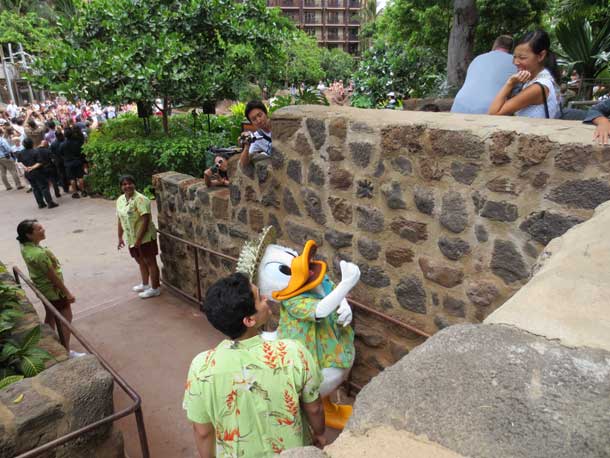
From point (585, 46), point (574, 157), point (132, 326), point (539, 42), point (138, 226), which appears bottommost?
point (132, 326)

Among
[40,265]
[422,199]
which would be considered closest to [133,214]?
[40,265]

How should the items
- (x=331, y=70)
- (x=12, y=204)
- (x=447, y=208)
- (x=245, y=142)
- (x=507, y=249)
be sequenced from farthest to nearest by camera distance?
(x=331, y=70) → (x=12, y=204) → (x=245, y=142) → (x=447, y=208) → (x=507, y=249)

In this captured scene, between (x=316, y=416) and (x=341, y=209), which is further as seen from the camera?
(x=341, y=209)

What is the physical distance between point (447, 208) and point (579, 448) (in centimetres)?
201

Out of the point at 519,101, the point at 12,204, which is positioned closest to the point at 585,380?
the point at 519,101

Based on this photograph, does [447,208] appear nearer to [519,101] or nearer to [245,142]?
[519,101]

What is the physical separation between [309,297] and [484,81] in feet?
6.57

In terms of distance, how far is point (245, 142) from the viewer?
4.15 meters

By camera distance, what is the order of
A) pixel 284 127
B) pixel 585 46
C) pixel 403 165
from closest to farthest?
pixel 403 165 → pixel 284 127 → pixel 585 46

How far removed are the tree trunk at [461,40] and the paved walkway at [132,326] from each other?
19.8 ft

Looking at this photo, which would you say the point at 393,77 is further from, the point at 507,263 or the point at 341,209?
the point at 507,263

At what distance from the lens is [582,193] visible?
7.23ft

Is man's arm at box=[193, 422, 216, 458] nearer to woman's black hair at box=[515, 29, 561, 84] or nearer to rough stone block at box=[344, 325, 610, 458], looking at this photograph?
rough stone block at box=[344, 325, 610, 458]

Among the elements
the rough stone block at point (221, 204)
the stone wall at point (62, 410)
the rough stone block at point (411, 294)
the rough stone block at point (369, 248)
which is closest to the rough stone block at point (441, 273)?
the rough stone block at point (411, 294)
